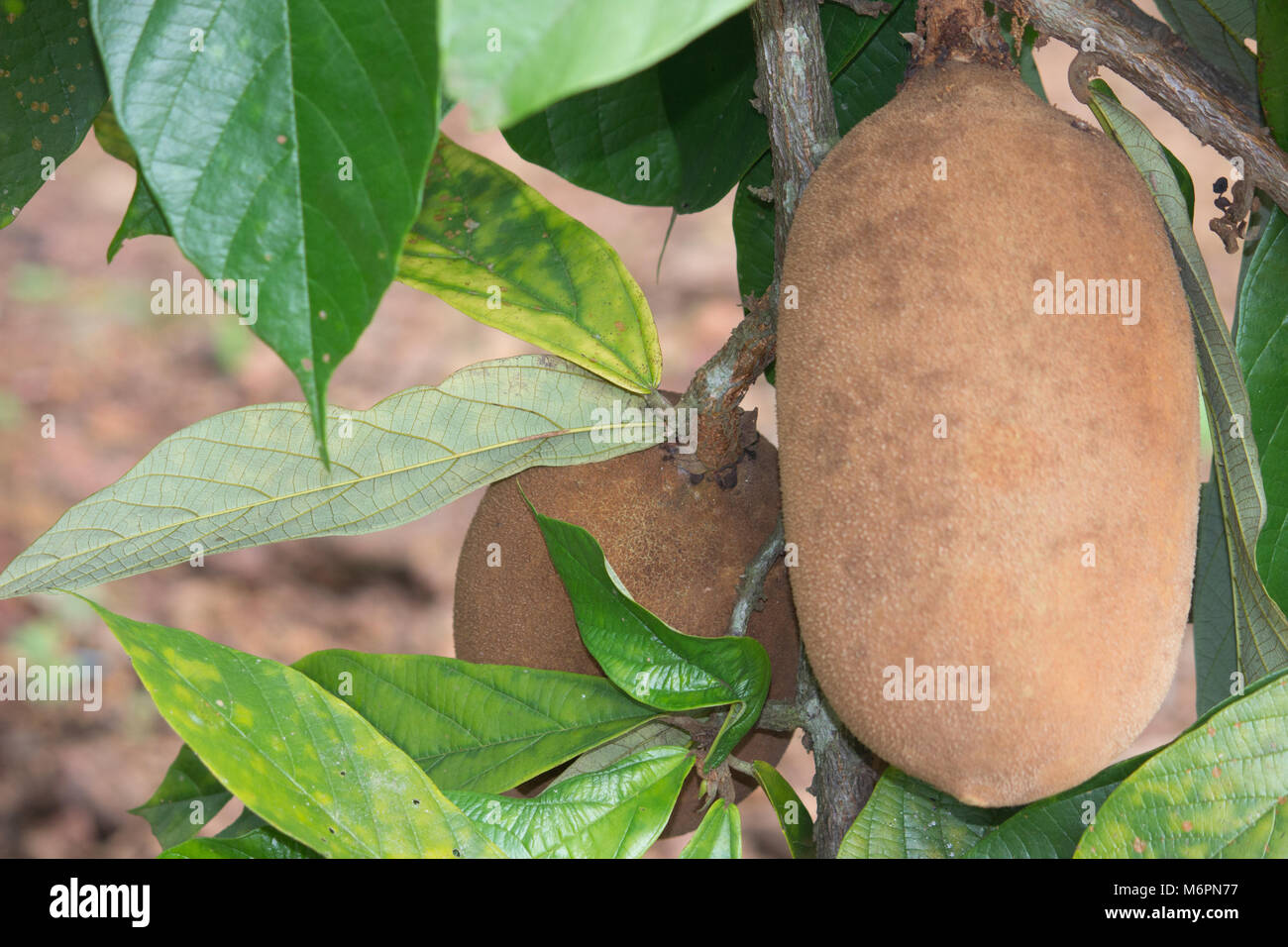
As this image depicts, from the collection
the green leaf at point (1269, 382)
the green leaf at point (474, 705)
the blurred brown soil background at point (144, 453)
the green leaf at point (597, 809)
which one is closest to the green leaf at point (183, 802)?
the green leaf at point (474, 705)

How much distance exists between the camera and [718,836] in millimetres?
634

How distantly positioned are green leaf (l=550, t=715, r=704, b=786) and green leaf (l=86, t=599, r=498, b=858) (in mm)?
168

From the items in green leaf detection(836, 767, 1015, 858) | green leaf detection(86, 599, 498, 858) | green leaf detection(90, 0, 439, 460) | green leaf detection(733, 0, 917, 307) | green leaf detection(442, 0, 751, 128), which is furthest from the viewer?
green leaf detection(733, 0, 917, 307)

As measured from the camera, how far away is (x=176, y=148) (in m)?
0.46

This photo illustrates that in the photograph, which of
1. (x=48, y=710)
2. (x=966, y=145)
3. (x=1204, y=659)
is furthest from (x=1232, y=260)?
(x=48, y=710)

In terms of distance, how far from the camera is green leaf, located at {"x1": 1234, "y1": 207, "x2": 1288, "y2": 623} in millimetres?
684

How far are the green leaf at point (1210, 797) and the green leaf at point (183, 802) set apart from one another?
2.05 feet

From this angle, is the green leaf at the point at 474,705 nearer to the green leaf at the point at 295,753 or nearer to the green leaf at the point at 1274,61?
the green leaf at the point at 295,753

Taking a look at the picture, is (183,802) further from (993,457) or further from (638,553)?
(993,457)

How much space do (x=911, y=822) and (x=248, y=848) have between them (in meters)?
0.37

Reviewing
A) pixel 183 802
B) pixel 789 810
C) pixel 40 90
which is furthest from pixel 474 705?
pixel 40 90

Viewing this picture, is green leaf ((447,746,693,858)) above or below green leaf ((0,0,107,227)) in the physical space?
below

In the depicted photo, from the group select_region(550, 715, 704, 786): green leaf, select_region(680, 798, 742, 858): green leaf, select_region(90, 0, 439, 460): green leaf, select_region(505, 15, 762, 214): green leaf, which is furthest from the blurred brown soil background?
select_region(90, 0, 439, 460): green leaf

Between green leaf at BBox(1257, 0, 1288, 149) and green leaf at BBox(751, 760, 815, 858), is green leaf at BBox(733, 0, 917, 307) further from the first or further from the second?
green leaf at BBox(751, 760, 815, 858)
